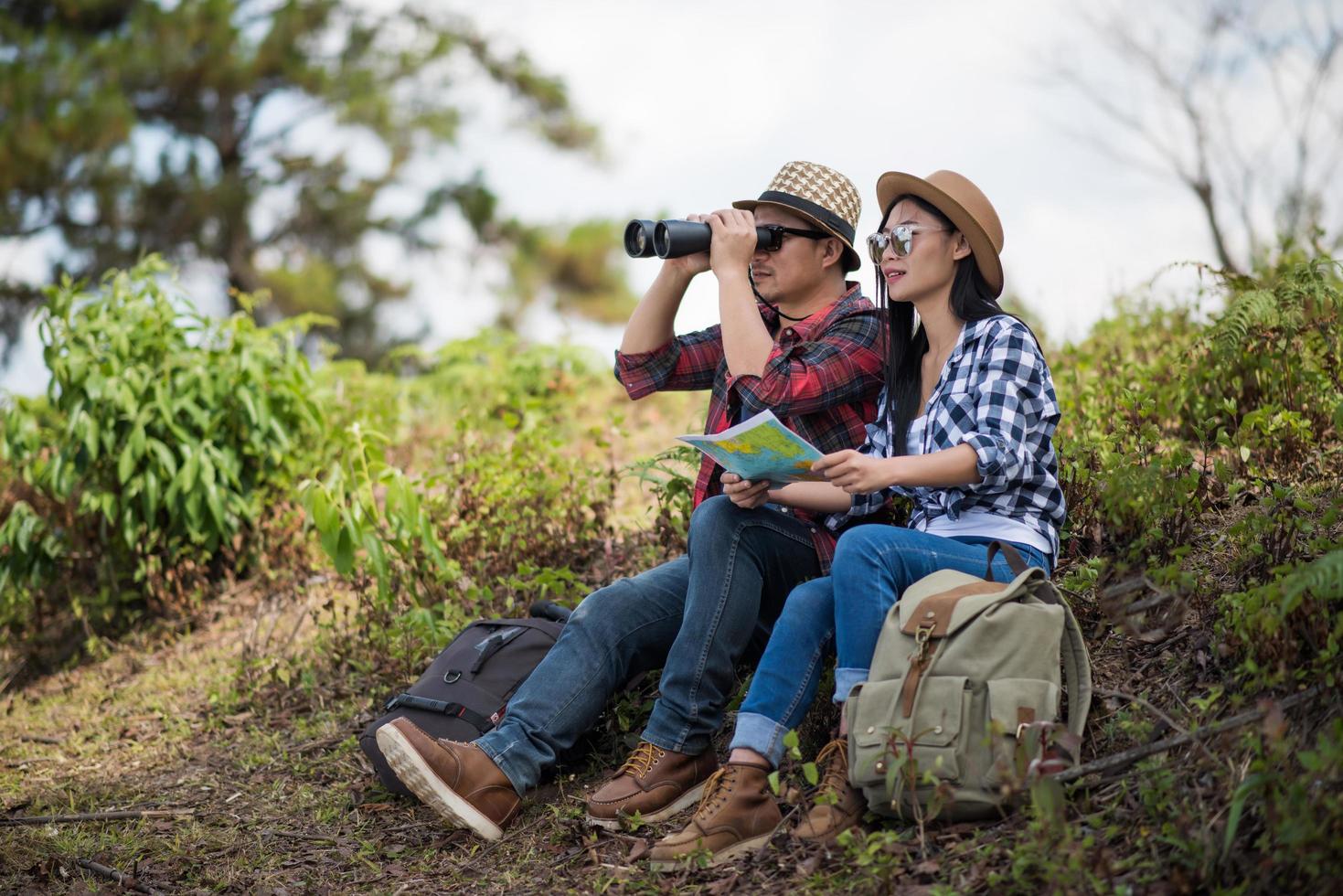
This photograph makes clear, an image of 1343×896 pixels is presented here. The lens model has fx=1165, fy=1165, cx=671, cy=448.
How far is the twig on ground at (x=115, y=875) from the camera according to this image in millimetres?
3107

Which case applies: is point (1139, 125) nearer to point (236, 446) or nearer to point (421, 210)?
point (421, 210)

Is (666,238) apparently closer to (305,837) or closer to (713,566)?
(713,566)

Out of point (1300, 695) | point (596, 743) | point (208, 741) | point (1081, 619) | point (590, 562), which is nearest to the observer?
point (1300, 695)

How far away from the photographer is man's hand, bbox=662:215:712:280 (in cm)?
346

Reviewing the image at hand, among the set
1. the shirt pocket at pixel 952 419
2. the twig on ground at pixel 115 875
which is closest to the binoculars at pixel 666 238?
the shirt pocket at pixel 952 419

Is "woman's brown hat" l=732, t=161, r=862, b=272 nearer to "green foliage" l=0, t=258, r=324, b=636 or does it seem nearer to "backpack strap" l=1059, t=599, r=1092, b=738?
"backpack strap" l=1059, t=599, r=1092, b=738

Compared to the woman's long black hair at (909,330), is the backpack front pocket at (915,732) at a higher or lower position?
lower

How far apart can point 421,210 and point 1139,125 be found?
8606mm

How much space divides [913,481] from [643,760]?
3.48ft

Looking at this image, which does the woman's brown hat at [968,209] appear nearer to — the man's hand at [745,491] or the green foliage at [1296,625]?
the man's hand at [745,491]

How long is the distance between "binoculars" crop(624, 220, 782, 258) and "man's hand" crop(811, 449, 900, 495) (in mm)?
842

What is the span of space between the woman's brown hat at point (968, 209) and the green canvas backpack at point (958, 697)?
883 mm

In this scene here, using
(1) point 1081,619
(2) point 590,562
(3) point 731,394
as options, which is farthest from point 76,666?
(1) point 1081,619

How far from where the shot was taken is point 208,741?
4449mm
